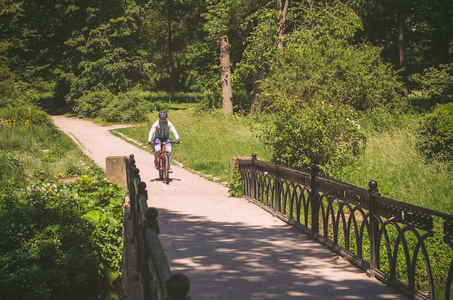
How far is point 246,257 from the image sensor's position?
6.18 m

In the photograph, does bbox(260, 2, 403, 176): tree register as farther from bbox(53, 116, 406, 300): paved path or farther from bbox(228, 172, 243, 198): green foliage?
bbox(53, 116, 406, 300): paved path

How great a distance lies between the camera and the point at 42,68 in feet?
151

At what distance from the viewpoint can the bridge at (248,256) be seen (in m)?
4.92

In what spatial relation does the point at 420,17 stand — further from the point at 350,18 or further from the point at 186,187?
the point at 186,187

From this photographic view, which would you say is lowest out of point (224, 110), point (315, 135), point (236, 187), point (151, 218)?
point (236, 187)

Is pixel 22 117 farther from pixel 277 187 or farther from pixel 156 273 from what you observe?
pixel 156 273

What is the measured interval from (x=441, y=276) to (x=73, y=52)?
3758 centimetres

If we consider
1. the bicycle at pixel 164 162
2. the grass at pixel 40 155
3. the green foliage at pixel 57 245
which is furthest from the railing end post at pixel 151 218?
the bicycle at pixel 164 162

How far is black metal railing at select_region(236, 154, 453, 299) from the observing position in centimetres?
465

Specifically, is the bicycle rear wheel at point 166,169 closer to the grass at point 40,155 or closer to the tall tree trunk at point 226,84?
the grass at point 40,155

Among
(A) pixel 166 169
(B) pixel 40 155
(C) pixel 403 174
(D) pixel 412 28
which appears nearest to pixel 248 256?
(A) pixel 166 169

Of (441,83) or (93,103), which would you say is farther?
(93,103)

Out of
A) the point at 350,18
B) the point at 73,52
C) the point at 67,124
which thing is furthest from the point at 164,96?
the point at 350,18

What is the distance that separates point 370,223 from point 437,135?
10.3 meters
